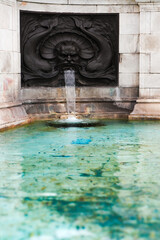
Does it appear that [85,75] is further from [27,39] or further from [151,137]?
[151,137]

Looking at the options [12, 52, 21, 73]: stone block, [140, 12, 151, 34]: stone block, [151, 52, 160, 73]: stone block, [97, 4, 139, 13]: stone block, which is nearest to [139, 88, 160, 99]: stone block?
[151, 52, 160, 73]: stone block

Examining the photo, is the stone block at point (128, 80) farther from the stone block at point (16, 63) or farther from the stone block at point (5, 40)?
the stone block at point (5, 40)

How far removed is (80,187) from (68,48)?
8380mm

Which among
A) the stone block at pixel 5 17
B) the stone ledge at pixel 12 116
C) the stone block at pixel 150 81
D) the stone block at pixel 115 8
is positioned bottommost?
the stone ledge at pixel 12 116

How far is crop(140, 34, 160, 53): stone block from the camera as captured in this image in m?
12.7

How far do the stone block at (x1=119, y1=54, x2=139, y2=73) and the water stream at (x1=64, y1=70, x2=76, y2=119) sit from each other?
145 centimetres

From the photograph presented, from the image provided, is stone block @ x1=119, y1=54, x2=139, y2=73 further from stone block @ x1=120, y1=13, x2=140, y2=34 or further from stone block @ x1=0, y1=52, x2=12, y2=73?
stone block @ x1=0, y1=52, x2=12, y2=73

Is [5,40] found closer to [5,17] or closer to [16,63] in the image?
[5,17]

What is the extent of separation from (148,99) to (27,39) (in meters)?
3.84

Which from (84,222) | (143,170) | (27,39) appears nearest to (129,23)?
(27,39)

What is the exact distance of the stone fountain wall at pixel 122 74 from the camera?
41.6 ft

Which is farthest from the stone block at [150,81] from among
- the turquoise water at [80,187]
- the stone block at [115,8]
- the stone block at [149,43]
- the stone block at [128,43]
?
the turquoise water at [80,187]

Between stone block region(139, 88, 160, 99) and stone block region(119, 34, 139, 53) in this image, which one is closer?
stone block region(139, 88, 160, 99)

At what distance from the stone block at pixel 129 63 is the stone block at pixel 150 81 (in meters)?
0.44
